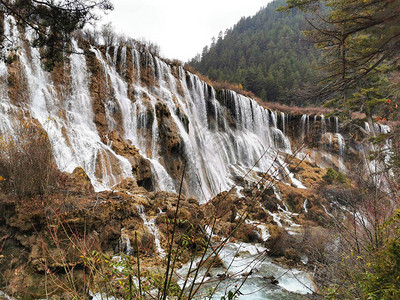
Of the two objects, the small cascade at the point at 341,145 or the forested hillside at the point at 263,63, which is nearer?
the small cascade at the point at 341,145

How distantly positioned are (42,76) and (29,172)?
1087cm

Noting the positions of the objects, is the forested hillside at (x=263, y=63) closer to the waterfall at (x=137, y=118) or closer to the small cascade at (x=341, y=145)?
the small cascade at (x=341, y=145)

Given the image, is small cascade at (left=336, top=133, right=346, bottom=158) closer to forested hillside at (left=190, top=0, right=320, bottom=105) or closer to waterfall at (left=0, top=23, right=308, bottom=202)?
forested hillside at (left=190, top=0, right=320, bottom=105)

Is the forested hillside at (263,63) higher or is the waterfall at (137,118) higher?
the forested hillside at (263,63)

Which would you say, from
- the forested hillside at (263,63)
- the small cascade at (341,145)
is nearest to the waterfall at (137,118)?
the forested hillside at (263,63)

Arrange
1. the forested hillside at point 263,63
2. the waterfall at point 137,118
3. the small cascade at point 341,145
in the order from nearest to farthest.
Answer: the waterfall at point 137,118
the small cascade at point 341,145
the forested hillside at point 263,63

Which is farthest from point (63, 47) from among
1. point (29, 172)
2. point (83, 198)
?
point (83, 198)

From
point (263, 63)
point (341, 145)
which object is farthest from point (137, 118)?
point (263, 63)

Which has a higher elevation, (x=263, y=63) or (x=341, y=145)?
(x=263, y=63)

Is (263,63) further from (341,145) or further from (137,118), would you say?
(137,118)

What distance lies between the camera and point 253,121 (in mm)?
27578

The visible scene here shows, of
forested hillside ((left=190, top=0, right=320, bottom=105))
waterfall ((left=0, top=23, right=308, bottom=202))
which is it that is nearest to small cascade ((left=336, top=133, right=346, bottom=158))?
forested hillside ((left=190, top=0, right=320, bottom=105))

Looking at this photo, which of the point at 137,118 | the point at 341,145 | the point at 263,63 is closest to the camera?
the point at 137,118

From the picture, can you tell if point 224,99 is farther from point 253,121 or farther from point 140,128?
point 140,128
